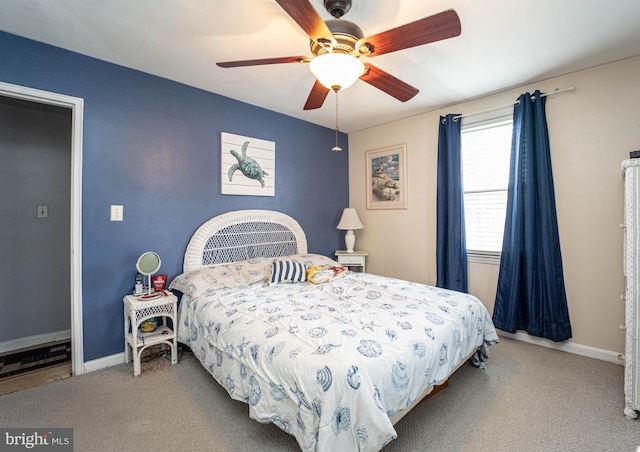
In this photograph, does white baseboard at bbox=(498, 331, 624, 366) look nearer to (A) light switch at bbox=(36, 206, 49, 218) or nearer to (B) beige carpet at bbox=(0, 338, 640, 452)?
(B) beige carpet at bbox=(0, 338, 640, 452)

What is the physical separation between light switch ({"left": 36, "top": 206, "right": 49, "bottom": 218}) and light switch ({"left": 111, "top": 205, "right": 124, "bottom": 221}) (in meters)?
1.23

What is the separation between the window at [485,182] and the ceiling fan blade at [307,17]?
241cm

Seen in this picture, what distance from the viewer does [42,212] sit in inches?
117

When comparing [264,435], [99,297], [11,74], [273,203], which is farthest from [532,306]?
[11,74]

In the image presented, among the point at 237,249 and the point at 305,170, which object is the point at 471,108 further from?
the point at 237,249

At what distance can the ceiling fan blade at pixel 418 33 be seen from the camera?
1.31 m

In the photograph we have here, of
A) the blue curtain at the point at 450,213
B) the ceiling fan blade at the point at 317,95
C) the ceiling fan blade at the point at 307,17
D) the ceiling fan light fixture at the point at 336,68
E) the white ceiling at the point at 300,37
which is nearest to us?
the ceiling fan blade at the point at 307,17

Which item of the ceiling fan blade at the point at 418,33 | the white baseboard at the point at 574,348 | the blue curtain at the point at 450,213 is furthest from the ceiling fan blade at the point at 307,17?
the white baseboard at the point at 574,348

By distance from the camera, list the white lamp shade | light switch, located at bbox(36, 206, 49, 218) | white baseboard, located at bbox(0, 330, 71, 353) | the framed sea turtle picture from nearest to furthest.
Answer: white baseboard, located at bbox(0, 330, 71, 353)
light switch, located at bbox(36, 206, 49, 218)
the framed sea turtle picture
the white lamp shade

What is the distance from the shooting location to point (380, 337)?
156 cm

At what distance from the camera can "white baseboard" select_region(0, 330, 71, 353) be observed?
278 cm

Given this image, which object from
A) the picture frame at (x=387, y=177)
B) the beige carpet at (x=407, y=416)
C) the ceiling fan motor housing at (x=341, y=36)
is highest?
the ceiling fan motor housing at (x=341, y=36)

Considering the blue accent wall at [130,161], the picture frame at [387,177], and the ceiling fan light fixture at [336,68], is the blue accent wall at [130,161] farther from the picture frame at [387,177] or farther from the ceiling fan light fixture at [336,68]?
the ceiling fan light fixture at [336,68]

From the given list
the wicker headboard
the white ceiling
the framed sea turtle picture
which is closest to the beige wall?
the white ceiling
